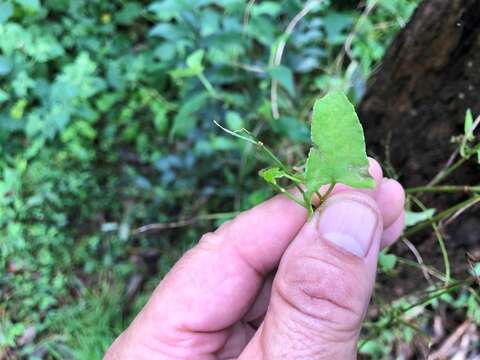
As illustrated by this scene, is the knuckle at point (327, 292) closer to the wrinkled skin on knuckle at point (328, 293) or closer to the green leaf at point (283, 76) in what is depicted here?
the wrinkled skin on knuckle at point (328, 293)

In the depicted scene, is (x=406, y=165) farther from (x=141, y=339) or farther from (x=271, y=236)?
(x=141, y=339)

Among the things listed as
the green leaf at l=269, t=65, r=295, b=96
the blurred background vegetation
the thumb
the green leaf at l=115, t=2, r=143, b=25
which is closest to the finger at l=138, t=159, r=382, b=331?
the thumb

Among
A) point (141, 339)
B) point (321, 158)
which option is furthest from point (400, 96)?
point (141, 339)

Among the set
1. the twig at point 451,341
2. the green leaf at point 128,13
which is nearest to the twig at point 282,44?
the green leaf at point 128,13

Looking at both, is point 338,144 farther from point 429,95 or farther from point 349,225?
point 429,95

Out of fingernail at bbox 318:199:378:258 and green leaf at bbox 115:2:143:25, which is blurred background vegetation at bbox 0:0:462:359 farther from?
fingernail at bbox 318:199:378:258
